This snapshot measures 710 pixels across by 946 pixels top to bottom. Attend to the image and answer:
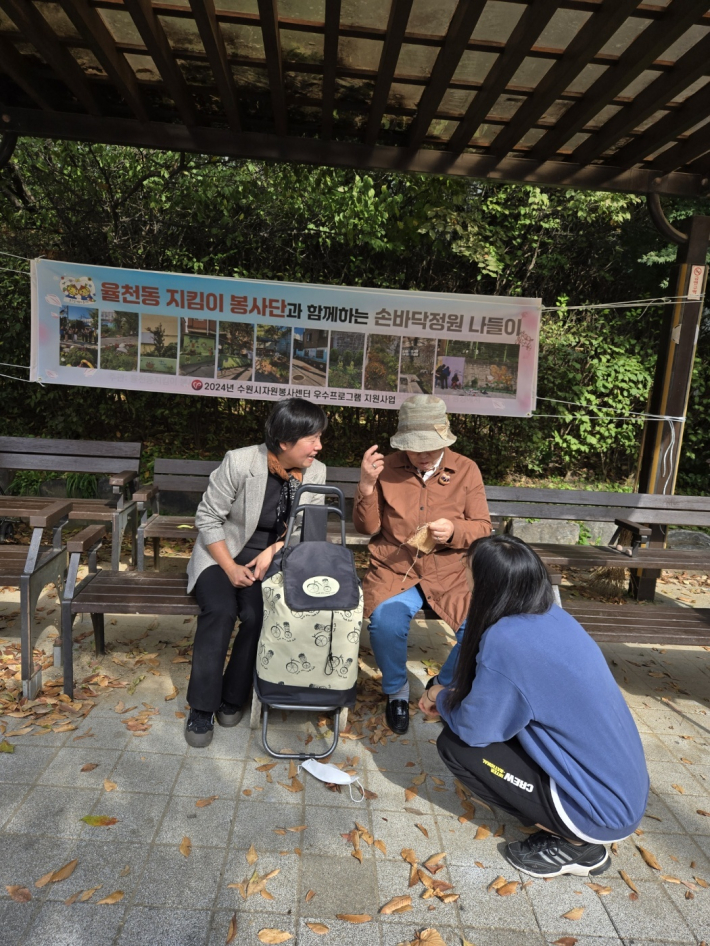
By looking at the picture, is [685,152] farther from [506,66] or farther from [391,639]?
[391,639]

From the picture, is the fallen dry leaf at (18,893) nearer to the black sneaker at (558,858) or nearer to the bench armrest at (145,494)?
the black sneaker at (558,858)

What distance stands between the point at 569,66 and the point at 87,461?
167 inches

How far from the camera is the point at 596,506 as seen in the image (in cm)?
517

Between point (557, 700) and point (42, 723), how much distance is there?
242 cm

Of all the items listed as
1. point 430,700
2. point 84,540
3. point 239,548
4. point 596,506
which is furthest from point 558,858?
point 596,506

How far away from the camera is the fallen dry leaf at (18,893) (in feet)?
7.02

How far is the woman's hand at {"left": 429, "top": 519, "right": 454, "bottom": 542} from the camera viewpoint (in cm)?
337

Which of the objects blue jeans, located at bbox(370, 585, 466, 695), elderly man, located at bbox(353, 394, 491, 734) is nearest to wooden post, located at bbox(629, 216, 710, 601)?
elderly man, located at bbox(353, 394, 491, 734)

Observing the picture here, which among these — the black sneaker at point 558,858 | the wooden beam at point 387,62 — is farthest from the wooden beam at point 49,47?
the black sneaker at point 558,858

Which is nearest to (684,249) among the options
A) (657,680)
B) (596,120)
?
(596,120)

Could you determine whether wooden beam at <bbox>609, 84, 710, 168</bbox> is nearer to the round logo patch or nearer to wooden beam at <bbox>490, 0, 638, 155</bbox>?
wooden beam at <bbox>490, 0, 638, 155</bbox>

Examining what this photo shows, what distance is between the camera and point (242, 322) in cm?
550

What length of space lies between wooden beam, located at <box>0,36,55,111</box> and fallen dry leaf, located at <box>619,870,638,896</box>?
5.04m

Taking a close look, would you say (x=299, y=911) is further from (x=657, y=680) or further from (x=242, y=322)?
(x=242, y=322)
